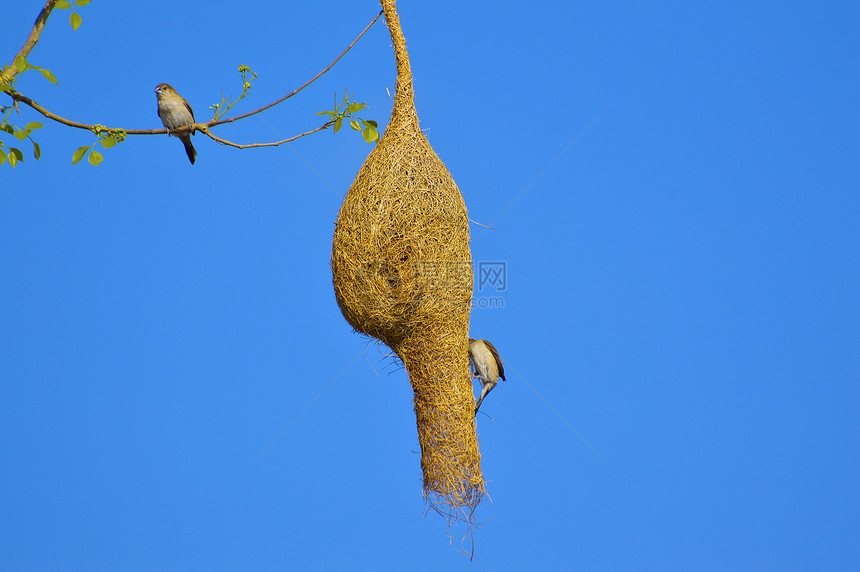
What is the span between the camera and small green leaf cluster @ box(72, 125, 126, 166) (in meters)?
1.97

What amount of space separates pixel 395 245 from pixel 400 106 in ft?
2.01

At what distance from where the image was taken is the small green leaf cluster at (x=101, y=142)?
1.97 meters

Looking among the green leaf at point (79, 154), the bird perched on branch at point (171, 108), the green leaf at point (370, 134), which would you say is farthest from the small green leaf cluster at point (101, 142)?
the bird perched on branch at point (171, 108)

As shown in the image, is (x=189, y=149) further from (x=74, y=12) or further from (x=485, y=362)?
(x=74, y=12)

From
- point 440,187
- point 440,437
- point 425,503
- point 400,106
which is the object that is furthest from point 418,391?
point 400,106

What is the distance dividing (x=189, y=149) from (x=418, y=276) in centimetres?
153

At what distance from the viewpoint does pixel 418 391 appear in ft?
10.5

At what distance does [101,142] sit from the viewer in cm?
204

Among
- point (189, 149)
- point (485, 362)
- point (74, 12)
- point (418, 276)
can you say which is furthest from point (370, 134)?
point (189, 149)

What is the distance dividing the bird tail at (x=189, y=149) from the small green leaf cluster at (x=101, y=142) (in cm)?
171

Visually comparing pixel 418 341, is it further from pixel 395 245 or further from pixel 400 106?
pixel 400 106

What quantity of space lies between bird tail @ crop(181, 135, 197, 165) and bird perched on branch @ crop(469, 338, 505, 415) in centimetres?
168

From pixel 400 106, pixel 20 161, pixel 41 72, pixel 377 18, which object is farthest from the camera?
pixel 400 106

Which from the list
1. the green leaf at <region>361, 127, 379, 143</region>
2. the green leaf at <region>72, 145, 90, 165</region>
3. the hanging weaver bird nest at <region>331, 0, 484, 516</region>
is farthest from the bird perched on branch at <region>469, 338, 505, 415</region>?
the green leaf at <region>72, 145, 90, 165</region>
